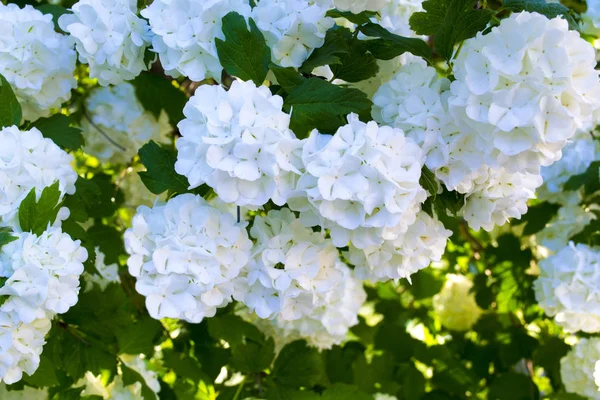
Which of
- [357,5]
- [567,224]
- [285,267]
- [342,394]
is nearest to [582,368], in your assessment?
[567,224]

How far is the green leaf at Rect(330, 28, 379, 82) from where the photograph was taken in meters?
1.43

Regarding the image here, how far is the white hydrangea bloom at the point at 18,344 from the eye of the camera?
128cm

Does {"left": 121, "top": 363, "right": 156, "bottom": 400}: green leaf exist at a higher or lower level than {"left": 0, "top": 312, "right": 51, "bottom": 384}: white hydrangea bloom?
lower

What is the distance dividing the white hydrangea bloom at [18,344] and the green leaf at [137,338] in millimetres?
481

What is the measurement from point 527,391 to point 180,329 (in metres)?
1.13

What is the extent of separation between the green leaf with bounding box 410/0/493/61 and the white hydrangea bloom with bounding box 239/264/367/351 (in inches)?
30.4

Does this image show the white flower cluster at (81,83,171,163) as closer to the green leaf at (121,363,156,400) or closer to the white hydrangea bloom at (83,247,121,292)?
the white hydrangea bloom at (83,247,121,292)

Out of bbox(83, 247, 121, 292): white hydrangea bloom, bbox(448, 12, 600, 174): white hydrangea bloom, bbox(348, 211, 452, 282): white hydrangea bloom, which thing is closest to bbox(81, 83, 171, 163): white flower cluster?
bbox(83, 247, 121, 292): white hydrangea bloom

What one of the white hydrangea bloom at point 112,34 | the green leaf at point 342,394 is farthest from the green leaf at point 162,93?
the green leaf at point 342,394

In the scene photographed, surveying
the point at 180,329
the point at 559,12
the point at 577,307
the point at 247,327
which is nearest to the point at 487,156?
the point at 559,12

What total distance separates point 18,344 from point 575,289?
1.40 m

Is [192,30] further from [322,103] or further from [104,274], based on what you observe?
[104,274]

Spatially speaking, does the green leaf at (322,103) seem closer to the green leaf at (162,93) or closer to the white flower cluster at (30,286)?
the white flower cluster at (30,286)

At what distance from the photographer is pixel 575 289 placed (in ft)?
6.48
